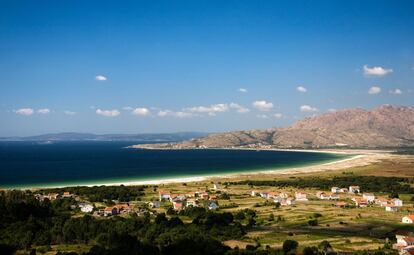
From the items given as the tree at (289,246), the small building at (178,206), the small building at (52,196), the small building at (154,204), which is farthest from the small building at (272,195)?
the small building at (52,196)

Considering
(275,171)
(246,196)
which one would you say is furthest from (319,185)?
(275,171)

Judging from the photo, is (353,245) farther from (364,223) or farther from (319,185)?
(319,185)

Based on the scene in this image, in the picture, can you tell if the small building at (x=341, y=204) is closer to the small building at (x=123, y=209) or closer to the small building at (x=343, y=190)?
the small building at (x=343, y=190)

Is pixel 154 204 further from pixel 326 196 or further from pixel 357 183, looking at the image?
pixel 357 183

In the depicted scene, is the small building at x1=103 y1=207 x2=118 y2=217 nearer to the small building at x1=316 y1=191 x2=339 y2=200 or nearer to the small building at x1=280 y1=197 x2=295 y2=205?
the small building at x1=280 y1=197 x2=295 y2=205

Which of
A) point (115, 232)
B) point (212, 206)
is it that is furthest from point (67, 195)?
point (115, 232)

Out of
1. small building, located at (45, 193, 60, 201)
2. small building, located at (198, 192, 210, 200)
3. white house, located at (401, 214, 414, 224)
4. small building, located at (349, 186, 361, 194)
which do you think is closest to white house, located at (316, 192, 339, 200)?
small building, located at (349, 186, 361, 194)
